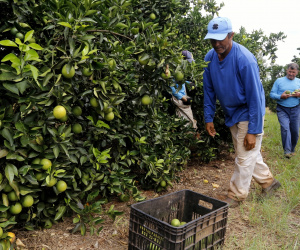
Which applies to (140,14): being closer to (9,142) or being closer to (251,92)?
(251,92)

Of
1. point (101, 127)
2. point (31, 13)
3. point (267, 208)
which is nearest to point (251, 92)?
point (267, 208)

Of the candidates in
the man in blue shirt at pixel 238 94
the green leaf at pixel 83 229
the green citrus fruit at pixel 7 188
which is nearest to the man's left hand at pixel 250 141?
the man in blue shirt at pixel 238 94

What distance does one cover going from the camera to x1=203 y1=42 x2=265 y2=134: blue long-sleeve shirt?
9.26 ft

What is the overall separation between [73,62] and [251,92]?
174 centimetres

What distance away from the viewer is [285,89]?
553cm

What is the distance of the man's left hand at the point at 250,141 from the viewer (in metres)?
2.89

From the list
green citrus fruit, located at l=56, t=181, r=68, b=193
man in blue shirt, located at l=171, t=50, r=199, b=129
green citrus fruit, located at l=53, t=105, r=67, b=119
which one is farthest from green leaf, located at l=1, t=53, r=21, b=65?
man in blue shirt, located at l=171, t=50, r=199, b=129

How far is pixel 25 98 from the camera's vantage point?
6.12ft

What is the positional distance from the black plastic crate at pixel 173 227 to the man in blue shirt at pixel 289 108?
3505 millimetres

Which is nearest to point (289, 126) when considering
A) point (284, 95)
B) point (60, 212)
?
point (284, 95)

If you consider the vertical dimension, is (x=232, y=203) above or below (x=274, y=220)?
below

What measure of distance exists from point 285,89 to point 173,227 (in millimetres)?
4647

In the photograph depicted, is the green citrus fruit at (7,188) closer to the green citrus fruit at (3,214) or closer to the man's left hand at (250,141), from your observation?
the green citrus fruit at (3,214)

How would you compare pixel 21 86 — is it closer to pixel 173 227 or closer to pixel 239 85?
pixel 173 227
